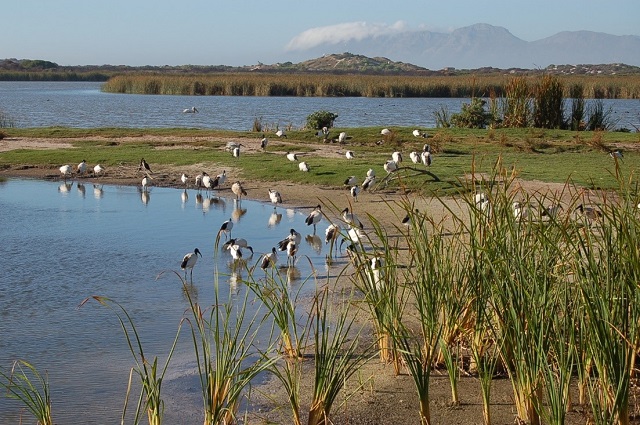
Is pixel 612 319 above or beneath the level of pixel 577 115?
above

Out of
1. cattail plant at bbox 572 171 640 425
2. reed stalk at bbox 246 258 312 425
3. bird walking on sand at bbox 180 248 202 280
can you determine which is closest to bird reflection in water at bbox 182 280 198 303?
bird walking on sand at bbox 180 248 202 280

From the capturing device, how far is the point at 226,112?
4572 cm

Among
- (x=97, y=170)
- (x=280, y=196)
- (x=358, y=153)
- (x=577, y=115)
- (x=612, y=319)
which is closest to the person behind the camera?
(x=612, y=319)

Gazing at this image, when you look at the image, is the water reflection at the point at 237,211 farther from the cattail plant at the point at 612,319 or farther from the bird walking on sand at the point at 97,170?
the cattail plant at the point at 612,319

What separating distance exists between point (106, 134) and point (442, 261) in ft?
73.5

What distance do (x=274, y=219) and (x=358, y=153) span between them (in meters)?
7.55

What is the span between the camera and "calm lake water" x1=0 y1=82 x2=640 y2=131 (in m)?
36.8

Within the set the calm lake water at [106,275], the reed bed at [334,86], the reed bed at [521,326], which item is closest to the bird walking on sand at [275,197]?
the calm lake water at [106,275]

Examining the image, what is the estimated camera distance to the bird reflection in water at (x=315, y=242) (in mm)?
13263

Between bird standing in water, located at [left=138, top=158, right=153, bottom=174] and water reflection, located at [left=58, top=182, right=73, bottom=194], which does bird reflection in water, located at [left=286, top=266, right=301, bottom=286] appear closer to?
water reflection, located at [left=58, top=182, right=73, bottom=194]

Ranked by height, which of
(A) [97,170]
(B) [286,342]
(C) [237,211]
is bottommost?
(C) [237,211]

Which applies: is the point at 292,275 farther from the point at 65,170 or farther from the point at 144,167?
the point at 65,170

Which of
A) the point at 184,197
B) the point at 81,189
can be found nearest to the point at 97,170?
the point at 81,189

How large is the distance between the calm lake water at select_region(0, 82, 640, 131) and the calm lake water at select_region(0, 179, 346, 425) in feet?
50.2
